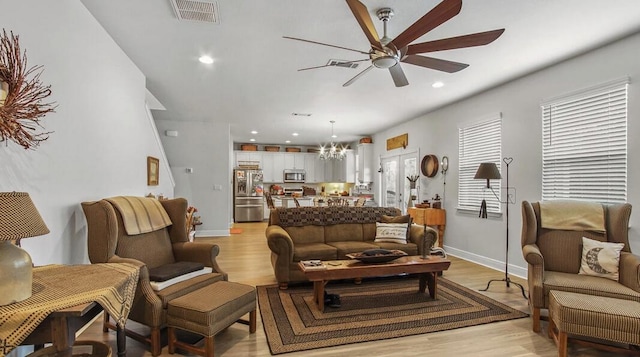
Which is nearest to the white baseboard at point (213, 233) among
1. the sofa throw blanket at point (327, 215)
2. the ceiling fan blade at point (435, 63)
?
the sofa throw blanket at point (327, 215)

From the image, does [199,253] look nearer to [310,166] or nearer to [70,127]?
[70,127]

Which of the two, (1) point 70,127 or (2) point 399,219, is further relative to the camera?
(2) point 399,219

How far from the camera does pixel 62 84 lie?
236 centimetres

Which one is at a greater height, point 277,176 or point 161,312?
point 277,176

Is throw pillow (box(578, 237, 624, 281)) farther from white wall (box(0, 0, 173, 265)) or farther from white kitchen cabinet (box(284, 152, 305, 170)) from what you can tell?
white kitchen cabinet (box(284, 152, 305, 170))

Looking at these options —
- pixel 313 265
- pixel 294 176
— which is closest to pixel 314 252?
pixel 313 265

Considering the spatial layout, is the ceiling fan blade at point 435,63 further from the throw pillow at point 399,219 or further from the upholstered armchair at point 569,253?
the throw pillow at point 399,219

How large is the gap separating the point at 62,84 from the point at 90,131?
1.71 ft

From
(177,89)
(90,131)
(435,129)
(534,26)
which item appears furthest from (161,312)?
(435,129)

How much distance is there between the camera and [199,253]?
2955 mm

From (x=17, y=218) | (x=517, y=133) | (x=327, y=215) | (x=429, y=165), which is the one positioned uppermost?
(x=517, y=133)

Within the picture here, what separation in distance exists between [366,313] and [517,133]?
3.22 metres

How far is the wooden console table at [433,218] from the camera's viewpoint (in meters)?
5.59

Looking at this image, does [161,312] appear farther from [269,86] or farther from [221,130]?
[221,130]
